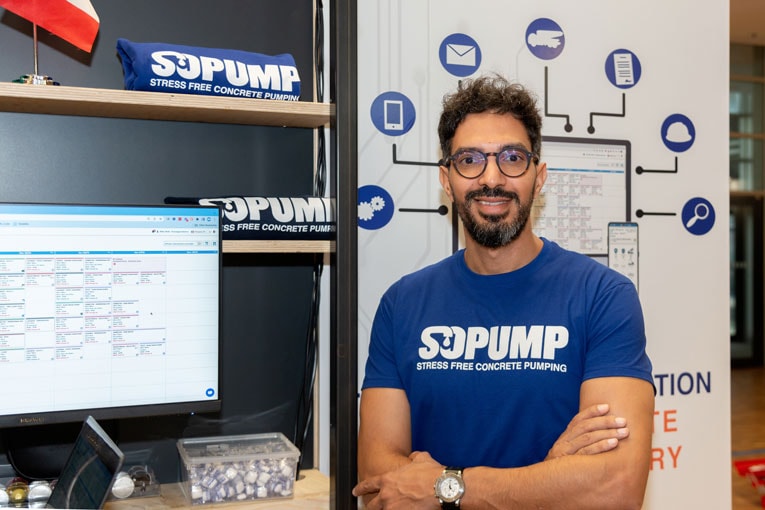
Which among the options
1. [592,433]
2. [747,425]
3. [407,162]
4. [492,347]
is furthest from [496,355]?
[747,425]

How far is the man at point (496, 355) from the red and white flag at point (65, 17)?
0.84m

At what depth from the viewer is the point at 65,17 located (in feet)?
5.42

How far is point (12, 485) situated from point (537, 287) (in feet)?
4.03

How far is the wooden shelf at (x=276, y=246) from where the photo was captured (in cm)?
169

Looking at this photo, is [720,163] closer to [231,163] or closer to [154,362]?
[231,163]

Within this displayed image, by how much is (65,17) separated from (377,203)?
0.89 metres

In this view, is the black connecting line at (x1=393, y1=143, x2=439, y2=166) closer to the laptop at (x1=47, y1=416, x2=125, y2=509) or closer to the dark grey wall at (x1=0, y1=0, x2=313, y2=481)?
the dark grey wall at (x1=0, y1=0, x2=313, y2=481)

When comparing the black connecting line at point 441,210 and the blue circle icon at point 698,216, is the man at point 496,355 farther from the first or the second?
the blue circle icon at point 698,216

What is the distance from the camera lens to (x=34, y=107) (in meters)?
1.67

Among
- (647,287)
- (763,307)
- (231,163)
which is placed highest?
(231,163)

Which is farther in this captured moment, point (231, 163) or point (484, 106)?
point (231, 163)

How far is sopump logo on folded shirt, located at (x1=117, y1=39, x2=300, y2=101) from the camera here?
1613 millimetres

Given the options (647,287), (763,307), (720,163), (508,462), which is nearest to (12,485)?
(508,462)

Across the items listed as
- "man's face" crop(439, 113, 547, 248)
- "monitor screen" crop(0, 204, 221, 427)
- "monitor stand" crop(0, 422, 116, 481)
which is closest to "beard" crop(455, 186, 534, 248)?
"man's face" crop(439, 113, 547, 248)
